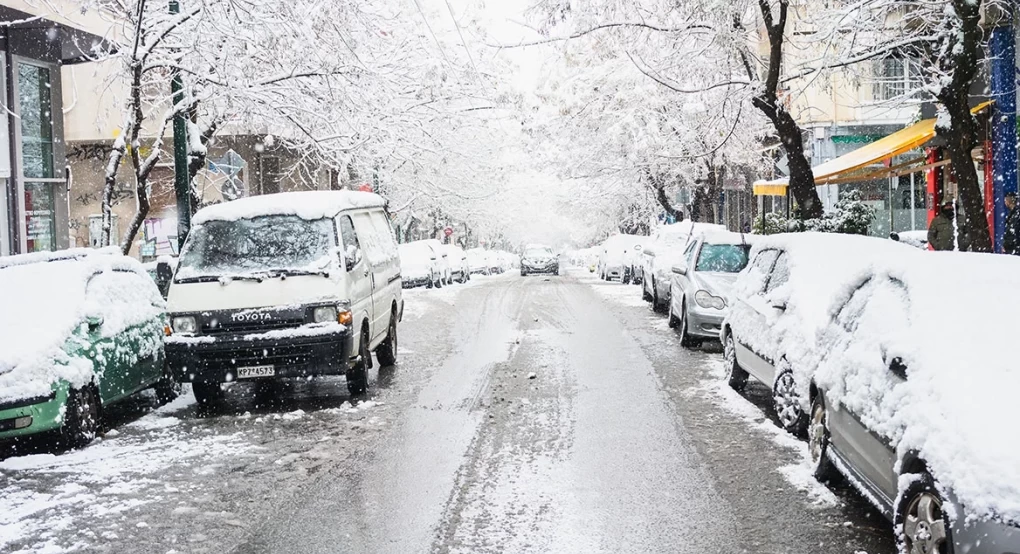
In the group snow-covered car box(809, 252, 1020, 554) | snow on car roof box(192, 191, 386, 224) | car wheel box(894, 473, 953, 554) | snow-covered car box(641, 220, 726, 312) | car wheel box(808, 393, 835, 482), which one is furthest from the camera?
snow-covered car box(641, 220, 726, 312)

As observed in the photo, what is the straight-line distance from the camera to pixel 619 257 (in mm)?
38531

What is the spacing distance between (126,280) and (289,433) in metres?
3.15

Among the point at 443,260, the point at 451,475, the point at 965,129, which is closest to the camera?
the point at 451,475

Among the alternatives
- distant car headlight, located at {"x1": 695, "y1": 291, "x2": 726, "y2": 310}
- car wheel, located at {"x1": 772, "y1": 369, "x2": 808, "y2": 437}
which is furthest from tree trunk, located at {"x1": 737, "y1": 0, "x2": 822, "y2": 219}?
car wheel, located at {"x1": 772, "y1": 369, "x2": 808, "y2": 437}

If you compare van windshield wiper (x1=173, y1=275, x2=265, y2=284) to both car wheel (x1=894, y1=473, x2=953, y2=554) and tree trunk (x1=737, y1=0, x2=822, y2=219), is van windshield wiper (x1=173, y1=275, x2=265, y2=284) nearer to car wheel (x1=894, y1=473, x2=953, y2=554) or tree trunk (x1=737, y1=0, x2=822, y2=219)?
car wheel (x1=894, y1=473, x2=953, y2=554)

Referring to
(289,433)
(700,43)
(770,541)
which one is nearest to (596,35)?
(700,43)

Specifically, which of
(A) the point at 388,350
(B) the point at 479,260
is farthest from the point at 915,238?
(B) the point at 479,260

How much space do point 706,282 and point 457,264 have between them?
2579 centimetres

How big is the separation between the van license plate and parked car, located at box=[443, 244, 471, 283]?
2823 cm

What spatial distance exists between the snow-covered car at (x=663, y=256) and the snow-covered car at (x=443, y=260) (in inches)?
412

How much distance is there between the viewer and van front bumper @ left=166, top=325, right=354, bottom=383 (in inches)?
400

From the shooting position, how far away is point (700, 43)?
2002 centimetres

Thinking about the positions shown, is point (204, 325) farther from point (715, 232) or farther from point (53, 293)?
point (715, 232)

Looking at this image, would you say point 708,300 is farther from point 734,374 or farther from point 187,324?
point 187,324
